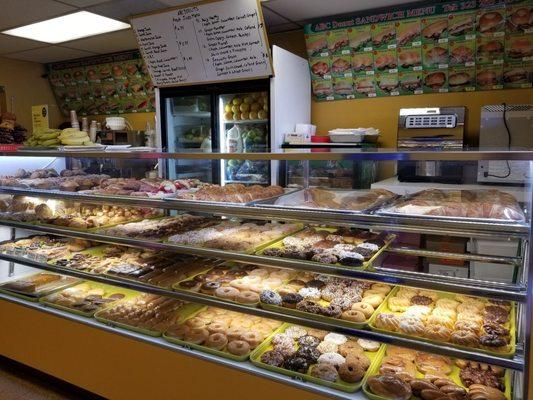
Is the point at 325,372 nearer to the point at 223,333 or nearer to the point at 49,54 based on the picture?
the point at 223,333

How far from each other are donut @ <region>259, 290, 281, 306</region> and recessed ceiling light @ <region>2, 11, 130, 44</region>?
3.90m

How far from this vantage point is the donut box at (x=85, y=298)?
3.10 metres

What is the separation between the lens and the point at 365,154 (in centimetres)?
199

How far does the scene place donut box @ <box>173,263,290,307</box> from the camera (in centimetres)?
253

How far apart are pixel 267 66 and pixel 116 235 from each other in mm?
2479

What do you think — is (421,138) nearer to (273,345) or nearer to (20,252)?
(273,345)

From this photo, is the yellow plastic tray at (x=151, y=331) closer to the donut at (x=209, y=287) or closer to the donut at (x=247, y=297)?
the donut at (x=209, y=287)

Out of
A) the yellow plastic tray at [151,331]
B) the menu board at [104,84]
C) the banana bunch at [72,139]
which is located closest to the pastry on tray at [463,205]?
the yellow plastic tray at [151,331]

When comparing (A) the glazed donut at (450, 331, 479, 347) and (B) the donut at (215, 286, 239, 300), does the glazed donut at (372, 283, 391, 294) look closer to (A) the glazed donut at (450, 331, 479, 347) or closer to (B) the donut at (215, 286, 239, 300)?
(A) the glazed donut at (450, 331, 479, 347)

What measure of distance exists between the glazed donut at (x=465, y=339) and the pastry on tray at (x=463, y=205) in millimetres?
514

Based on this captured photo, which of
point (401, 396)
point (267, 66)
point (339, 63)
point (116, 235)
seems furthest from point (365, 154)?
point (339, 63)

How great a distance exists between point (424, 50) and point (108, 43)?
4247mm

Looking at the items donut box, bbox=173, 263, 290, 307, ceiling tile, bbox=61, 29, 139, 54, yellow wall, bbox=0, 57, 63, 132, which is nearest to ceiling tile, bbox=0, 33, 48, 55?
ceiling tile, bbox=61, 29, 139, 54

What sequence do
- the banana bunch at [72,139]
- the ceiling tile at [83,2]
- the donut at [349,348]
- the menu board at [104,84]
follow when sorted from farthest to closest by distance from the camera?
the menu board at [104,84], the ceiling tile at [83,2], the banana bunch at [72,139], the donut at [349,348]
